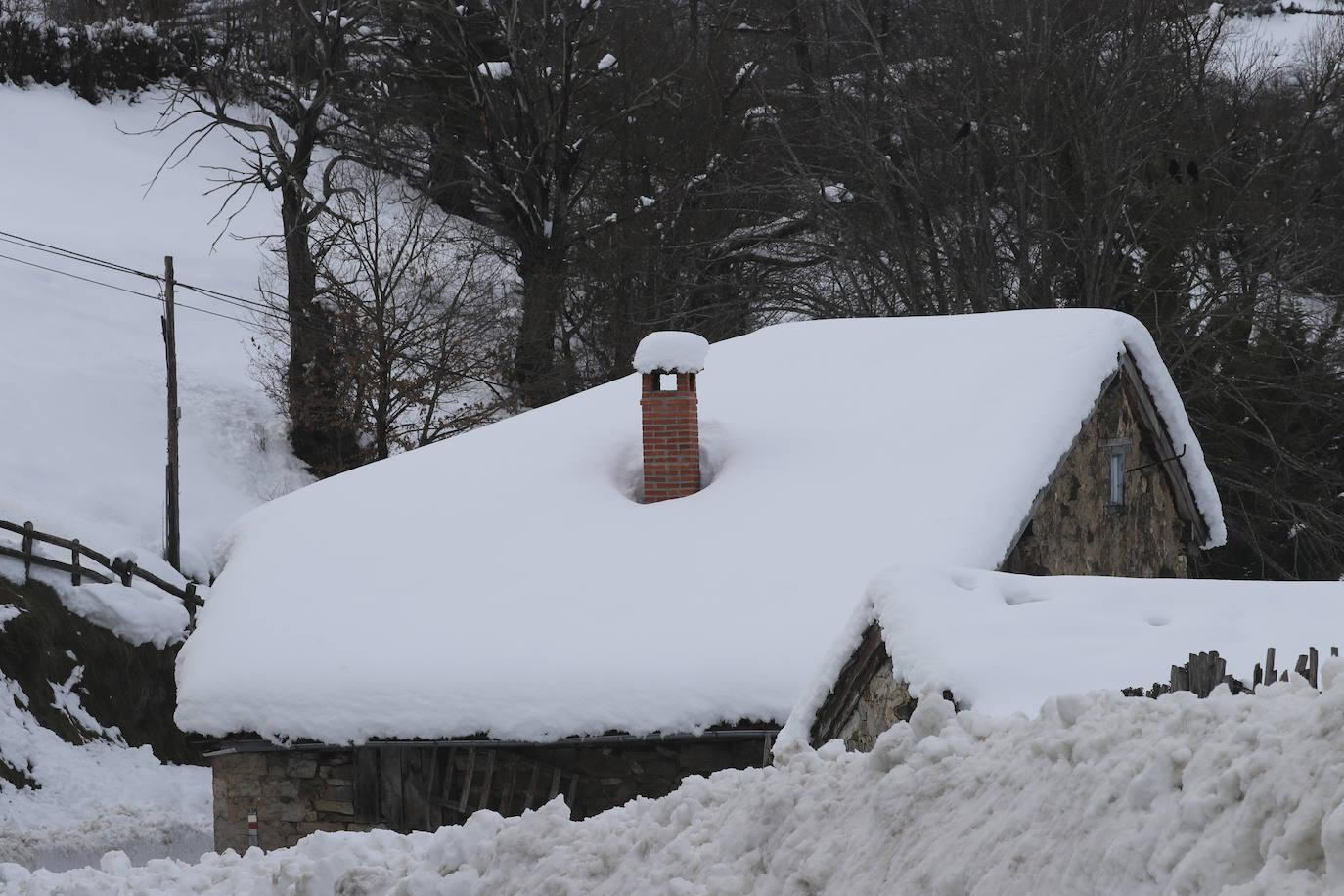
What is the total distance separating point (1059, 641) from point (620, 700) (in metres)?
4.29

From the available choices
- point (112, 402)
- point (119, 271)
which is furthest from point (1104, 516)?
point (119, 271)

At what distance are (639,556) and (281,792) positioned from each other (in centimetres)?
320

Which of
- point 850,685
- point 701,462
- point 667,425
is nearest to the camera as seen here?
point 850,685

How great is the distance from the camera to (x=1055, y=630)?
5492 millimetres

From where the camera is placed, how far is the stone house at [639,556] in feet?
30.9

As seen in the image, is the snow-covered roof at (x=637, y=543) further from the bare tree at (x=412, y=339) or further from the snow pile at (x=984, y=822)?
the bare tree at (x=412, y=339)

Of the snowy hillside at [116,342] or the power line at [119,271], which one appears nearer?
the snowy hillside at [116,342]

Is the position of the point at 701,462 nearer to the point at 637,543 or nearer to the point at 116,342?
the point at 637,543

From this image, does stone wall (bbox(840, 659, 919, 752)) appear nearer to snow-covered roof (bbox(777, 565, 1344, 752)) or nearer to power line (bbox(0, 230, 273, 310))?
snow-covered roof (bbox(777, 565, 1344, 752))

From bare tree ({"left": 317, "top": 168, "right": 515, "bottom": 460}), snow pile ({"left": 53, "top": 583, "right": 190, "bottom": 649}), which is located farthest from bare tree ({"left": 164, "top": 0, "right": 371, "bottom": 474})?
snow pile ({"left": 53, "top": 583, "right": 190, "bottom": 649})

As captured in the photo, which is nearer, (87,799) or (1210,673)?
(1210,673)

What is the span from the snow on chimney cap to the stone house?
0.03m

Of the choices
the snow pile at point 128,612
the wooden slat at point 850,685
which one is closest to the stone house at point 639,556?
the wooden slat at point 850,685

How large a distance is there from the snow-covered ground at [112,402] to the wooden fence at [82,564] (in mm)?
228
